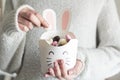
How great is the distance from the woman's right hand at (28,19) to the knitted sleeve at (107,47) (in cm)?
23

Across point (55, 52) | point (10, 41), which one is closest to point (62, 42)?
point (55, 52)

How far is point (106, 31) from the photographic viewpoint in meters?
0.82

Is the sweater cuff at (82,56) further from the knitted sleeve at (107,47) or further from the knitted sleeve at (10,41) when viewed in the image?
the knitted sleeve at (10,41)

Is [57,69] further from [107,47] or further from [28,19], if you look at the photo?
[107,47]

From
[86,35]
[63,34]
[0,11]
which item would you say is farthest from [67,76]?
[0,11]

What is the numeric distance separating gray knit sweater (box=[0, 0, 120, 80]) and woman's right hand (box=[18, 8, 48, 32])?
0.13 m

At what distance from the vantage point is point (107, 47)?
83 cm

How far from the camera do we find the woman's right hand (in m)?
0.58

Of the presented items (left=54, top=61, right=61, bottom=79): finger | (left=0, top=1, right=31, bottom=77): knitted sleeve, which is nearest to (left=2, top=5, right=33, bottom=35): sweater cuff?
(left=0, top=1, right=31, bottom=77): knitted sleeve

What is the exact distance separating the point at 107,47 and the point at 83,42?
0.25ft

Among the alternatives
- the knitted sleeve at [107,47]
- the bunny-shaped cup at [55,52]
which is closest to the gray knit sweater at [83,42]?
the knitted sleeve at [107,47]

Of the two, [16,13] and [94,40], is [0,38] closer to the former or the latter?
[16,13]

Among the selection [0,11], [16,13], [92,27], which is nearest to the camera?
[16,13]

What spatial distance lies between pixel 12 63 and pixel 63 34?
0.21 meters
